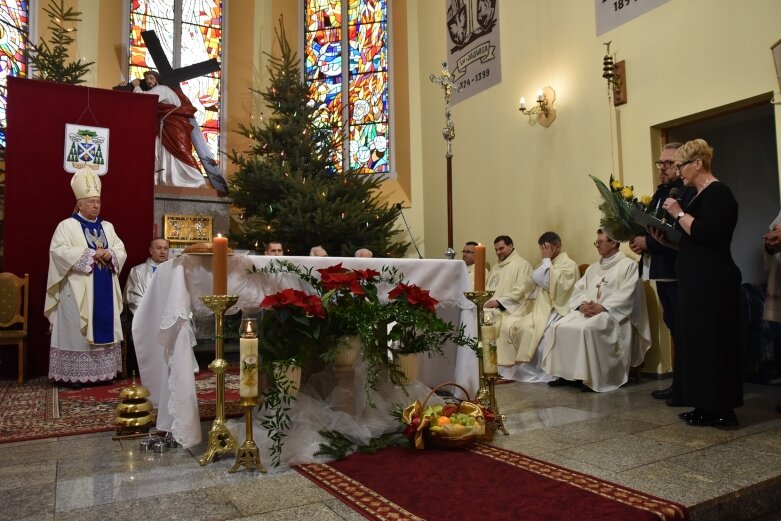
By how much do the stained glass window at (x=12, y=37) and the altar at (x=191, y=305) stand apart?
277 inches

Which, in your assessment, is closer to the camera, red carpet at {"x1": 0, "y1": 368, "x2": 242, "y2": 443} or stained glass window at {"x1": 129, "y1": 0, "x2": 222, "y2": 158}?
red carpet at {"x1": 0, "y1": 368, "x2": 242, "y2": 443}

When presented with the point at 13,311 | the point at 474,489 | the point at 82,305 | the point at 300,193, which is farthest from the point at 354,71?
the point at 474,489

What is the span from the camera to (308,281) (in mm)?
3225

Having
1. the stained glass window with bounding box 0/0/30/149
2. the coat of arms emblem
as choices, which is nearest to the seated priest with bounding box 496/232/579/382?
the coat of arms emblem

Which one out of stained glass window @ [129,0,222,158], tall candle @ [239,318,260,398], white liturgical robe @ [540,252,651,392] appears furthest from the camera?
stained glass window @ [129,0,222,158]

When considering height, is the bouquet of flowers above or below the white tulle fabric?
above

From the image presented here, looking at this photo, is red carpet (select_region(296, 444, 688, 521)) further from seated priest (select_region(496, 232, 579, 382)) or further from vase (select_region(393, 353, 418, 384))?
seated priest (select_region(496, 232, 579, 382))


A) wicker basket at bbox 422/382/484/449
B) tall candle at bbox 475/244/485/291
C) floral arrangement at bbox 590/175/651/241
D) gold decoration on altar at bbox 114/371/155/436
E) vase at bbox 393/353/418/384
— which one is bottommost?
wicker basket at bbox 422/382/484/449

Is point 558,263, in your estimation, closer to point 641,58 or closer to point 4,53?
point 641,58

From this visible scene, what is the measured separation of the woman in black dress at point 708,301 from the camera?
11.0 ft

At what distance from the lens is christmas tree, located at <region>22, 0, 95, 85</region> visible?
7.74m

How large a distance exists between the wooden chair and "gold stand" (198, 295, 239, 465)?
11.9 ft

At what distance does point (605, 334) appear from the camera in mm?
5016

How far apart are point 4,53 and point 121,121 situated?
11.4 feet
